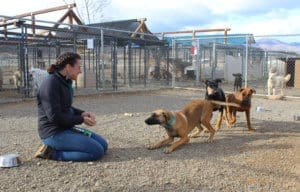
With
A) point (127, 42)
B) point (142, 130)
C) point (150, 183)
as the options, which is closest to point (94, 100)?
point (127, 42)

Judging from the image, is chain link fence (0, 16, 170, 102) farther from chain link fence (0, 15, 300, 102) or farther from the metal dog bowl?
the metal dog bowl

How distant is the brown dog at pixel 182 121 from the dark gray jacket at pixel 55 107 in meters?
1.16

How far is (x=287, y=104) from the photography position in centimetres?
1245

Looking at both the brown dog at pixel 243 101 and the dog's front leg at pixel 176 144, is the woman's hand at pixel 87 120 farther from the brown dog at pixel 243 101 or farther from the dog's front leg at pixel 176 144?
the brown dog at pixel 243 101

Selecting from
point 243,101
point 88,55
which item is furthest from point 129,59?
point 243,101

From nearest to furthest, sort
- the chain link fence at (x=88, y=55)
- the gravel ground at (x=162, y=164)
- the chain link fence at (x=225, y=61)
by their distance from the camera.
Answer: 1. the gravel ground at (x=162, y=164)
2. the chain link fence at (x=88, y=55)
3. the chain link fence at (x=225, y=61)

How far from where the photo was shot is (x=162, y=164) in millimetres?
5195

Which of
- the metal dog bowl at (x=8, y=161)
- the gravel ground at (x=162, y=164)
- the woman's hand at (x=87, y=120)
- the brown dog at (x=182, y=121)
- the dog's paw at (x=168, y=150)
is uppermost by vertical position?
the woman's hand at (x=87, y=120)

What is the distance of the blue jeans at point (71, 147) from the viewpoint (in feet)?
16.9

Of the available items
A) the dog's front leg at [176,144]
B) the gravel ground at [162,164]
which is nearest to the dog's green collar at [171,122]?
the dog's front leg at [176,144]

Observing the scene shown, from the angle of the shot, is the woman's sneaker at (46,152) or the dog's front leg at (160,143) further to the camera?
the dog's front leg at (160,143)

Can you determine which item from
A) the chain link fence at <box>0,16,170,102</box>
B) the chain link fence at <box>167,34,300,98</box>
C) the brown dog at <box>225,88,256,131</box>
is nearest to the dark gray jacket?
the brown dog at <box>225,88,256,131</box>

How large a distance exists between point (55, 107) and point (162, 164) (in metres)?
1.51

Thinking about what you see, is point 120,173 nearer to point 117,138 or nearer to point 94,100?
point 117,138
